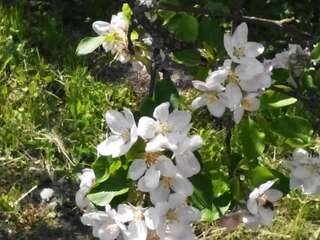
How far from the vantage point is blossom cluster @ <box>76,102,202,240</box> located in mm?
1313

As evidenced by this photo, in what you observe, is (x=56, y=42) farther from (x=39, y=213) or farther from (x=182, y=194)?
(x=182, y=194)

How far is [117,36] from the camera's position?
1559 mm

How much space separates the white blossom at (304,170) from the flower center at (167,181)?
1.38ft

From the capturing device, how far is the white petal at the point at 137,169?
52.6 inches

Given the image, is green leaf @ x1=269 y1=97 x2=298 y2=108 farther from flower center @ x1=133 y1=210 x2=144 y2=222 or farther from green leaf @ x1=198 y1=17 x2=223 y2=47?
flower center @ x1=133 y1=210 x2=144 y2=222

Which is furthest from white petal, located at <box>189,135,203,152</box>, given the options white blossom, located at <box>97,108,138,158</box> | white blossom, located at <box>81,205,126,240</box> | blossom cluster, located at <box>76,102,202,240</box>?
white blossom, located at <box>81,205,126,240</box>

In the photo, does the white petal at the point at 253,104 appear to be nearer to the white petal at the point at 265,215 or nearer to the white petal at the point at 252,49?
the white petal at the point at 252,49

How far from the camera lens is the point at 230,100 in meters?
1.41

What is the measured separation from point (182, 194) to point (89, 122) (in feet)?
5.47

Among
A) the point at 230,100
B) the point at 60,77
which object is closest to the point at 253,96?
the point at 230,100

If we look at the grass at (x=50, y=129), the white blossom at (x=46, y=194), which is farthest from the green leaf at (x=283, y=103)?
the white blossom at (x=46, y=194)

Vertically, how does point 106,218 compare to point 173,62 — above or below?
below

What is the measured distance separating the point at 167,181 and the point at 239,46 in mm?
309

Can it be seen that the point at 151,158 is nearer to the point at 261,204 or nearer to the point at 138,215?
the point at 138,215
